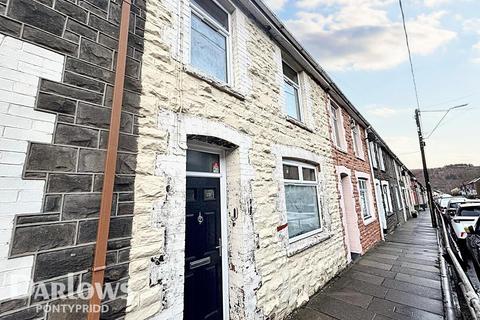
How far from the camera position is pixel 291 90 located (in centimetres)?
584

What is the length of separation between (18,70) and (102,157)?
32.8 inches

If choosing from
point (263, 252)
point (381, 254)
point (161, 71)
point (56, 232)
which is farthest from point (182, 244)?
point (381, 254)

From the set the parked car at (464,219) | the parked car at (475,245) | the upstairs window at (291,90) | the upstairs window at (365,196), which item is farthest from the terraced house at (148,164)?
the parked car at (464,219)

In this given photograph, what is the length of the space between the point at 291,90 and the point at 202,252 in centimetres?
464

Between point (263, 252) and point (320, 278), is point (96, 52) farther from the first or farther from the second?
point (320, 278)

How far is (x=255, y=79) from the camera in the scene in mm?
4184

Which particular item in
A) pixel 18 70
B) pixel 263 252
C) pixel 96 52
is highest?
pixel 96 52

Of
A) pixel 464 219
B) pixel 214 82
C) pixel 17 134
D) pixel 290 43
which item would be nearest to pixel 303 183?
pixel 214 82

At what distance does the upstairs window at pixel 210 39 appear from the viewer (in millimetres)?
3396

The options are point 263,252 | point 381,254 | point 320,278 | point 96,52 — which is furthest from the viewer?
point 381,254

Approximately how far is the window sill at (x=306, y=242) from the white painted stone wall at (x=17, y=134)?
3586 mm

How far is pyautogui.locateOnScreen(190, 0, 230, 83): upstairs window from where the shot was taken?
3396 millimetres

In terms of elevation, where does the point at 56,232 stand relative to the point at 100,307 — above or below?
above

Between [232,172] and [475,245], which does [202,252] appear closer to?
[232,172]
